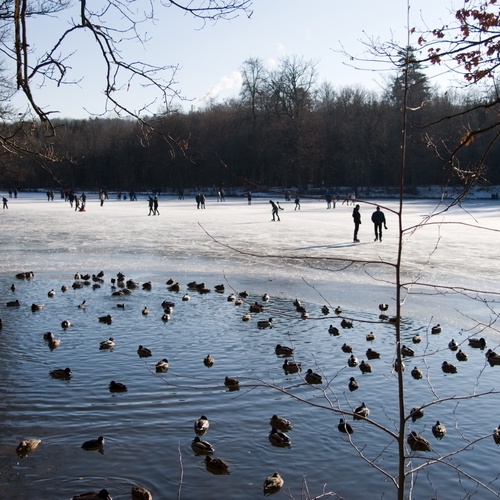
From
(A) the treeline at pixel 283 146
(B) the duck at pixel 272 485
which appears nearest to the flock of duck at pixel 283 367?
(B) the duck at pixel 272 485

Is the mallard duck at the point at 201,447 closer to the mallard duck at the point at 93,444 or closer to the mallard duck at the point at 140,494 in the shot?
the mallard duck at the point at 93,444

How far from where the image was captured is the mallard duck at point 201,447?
649 cm

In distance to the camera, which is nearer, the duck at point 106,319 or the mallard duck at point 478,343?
the mallard duck at point 478,343

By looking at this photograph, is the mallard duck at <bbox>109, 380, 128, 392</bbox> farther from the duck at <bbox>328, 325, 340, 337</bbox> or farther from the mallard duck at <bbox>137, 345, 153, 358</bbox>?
the duck at <bbox>328, 325, 340, 337</bbox>

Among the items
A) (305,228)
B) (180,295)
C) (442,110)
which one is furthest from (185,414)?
(442,110)

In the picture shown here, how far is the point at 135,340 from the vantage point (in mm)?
10812

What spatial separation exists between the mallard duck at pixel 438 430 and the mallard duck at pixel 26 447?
405 centimetres

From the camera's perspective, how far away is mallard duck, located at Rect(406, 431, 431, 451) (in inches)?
255

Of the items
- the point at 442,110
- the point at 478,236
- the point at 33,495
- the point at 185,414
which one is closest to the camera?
the point at 33,495

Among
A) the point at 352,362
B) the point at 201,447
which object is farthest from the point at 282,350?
the point at 201,447

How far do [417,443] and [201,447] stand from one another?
82.6 inches

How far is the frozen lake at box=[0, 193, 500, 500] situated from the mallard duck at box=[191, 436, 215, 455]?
85mm

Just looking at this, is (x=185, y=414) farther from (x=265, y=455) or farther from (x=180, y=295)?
(x=180, y=295)

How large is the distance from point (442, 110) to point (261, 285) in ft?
190
